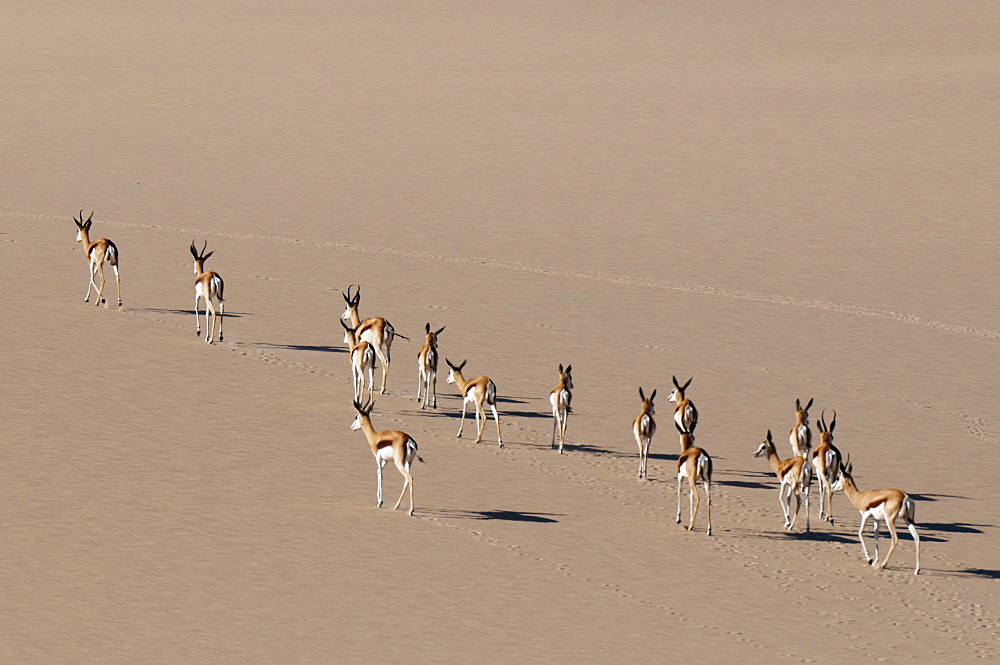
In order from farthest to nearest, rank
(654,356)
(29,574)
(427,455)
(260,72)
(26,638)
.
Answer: (260,72), (654,356), (427,455), (29,574), (26,638)

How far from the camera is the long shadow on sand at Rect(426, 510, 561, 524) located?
1872cm

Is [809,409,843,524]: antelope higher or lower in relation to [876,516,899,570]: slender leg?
Result: higher

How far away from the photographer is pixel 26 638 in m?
14.0

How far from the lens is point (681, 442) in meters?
21.3

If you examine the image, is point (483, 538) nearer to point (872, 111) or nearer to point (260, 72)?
point (872, 111)

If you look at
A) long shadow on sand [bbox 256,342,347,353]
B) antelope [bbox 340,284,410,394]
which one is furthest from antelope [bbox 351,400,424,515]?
long shadow on sand [bbox 256,342,347,353]

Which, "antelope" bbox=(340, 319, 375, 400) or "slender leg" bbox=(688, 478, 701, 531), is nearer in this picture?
"slender leg" bbox=(688, 478, 701, 531)

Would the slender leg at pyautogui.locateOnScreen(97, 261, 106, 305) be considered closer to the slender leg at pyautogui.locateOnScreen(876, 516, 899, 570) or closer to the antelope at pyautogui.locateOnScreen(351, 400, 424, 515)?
the antelope at pyautogui.locateOnScreen(351, 400, 424, 515)

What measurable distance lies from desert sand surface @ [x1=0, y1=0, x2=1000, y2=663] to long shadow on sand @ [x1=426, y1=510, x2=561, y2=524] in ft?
0.26

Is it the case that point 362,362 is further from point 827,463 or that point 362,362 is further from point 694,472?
point 827,463

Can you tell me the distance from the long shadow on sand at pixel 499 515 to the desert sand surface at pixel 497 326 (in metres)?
0.08

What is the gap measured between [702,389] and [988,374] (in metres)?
6.05

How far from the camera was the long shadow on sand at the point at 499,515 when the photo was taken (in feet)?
61.4

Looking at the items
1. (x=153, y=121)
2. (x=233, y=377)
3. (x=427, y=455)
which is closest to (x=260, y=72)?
(x=153, y=121)
